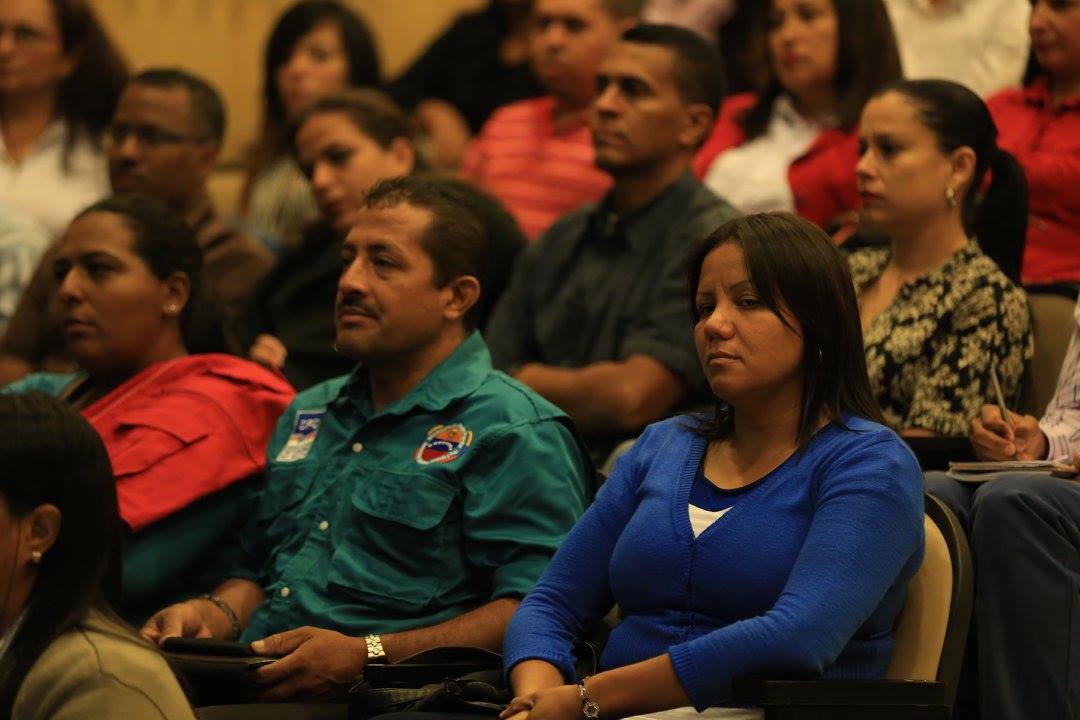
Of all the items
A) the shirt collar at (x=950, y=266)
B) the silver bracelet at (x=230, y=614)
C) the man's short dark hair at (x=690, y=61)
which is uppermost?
the man's short dark hair at (x=690, y=61)

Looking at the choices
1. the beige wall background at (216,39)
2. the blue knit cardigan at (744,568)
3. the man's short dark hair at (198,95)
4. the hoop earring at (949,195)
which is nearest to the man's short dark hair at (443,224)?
the blue knit cardigan at (744,568)

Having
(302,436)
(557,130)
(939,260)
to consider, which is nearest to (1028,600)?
(939,260)

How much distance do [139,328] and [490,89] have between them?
2.83m

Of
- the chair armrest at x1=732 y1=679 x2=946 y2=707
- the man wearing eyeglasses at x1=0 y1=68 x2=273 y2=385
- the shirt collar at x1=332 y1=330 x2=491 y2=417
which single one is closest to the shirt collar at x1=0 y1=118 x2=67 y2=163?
the man wearing eyeglasses at x1=0 y1=68 x2=273 y2=385

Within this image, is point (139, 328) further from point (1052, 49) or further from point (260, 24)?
point (260, 24)

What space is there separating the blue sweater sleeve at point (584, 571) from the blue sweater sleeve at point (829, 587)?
293 mm

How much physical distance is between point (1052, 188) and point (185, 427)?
1949 millimetres

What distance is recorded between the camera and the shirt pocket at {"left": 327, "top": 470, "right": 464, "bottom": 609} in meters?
2.96

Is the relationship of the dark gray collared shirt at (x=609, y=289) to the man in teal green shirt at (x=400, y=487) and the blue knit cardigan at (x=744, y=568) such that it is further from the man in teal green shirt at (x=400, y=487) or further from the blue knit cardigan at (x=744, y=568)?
the blue knit cardigan at (x=744, y=568)

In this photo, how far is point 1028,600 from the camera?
A: 2764mm

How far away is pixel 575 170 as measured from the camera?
5012 mm

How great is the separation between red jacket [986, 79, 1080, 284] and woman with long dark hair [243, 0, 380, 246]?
2.41 m

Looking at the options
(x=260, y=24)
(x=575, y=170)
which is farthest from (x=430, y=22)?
(x=575, y=170)

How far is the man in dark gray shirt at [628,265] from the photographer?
375 centimetres
